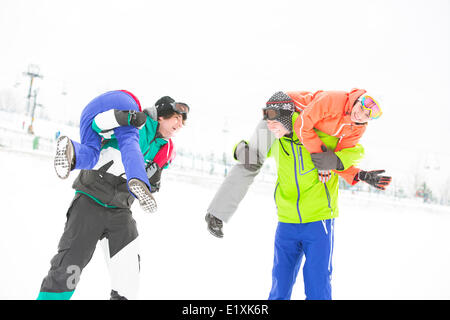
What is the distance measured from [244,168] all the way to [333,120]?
0.68 m

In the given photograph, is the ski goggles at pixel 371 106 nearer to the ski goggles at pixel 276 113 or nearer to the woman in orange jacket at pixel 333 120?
the woman in orange jacket at pixel 333 120

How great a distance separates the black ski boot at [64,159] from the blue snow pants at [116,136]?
2.2 inches

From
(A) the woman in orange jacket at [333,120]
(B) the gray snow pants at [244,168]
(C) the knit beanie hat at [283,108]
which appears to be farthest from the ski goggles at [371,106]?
(B) the gray snow pants at [244,168]

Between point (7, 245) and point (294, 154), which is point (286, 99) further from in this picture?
point (7, 245)

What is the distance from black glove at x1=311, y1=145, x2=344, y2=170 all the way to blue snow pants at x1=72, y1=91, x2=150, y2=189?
3.58 feet

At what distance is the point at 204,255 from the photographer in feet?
14.8

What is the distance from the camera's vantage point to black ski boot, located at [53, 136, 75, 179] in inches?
63.1

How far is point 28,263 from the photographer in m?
3.54

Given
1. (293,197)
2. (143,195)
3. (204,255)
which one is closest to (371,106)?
(293,197)

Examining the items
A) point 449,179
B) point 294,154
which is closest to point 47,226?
point 294,154

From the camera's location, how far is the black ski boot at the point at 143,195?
1584 mm

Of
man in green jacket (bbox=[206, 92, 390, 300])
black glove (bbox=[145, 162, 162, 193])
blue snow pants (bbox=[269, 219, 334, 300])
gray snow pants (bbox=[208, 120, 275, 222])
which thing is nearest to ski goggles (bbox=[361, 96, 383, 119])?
man in green jacket (bbox=[206, 92, 390, 300])

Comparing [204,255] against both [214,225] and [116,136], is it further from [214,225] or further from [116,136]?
[116,136]

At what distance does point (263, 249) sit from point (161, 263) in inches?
70.7
